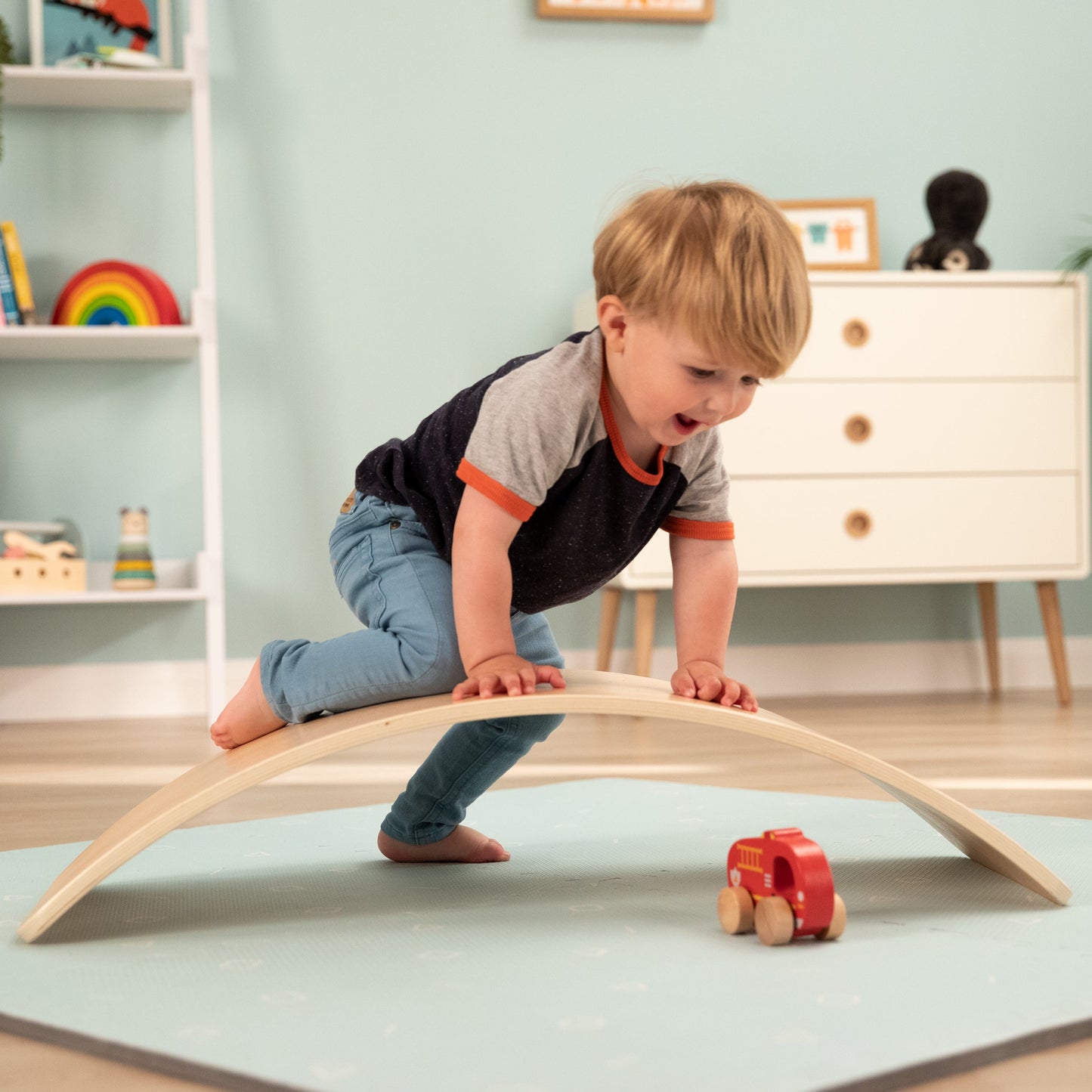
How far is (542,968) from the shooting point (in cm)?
84

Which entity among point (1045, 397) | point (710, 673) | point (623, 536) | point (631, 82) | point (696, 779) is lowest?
point (696, 779)

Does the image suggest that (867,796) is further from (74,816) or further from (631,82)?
(631,82)

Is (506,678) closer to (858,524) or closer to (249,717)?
(249,717)

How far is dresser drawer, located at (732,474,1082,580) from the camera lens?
245cm

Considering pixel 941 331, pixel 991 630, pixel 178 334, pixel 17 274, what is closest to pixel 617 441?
pixel 178 334

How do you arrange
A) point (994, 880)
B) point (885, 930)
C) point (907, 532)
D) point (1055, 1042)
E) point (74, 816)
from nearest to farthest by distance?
point (1055, 1042)
point (885, 930)
point (994, 880)
point (74, 816)
point (907, 532)

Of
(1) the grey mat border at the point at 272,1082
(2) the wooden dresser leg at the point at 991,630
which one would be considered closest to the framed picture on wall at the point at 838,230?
(2) the wooden dresser leg at the point at 991,630

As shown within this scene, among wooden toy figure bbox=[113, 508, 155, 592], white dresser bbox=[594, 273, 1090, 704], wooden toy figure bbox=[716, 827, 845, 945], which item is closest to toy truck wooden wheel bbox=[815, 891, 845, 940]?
wooden toy figure bbox=[716, 827, 845, 945]

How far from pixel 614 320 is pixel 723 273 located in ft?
0.39

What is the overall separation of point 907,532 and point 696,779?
98 centimetres

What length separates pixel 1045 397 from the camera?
2529mm

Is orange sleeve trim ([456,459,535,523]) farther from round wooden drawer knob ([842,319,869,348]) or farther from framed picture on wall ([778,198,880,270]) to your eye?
framed picture on wall ([778,198,880,270])

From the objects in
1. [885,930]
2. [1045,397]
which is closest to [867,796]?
[885,930]

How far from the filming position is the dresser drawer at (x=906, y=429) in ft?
8.03
